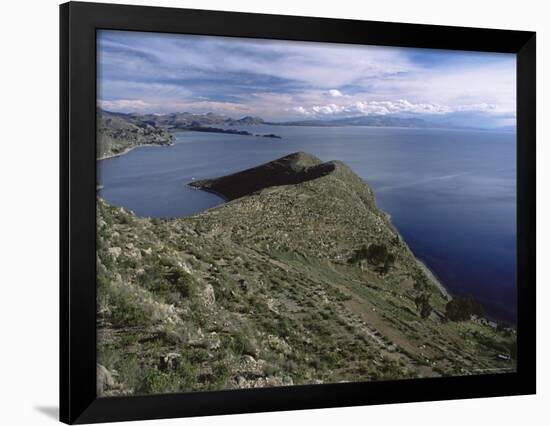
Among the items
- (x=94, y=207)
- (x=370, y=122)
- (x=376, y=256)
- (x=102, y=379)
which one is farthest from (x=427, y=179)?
(x=102, y=379)

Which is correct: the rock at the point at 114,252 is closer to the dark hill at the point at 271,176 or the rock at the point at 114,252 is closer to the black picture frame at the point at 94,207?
the black picture frame at the point at 94,207

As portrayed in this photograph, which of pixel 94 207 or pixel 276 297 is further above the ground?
pixel 94 207

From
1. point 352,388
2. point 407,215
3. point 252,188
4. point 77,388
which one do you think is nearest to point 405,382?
point 352,388

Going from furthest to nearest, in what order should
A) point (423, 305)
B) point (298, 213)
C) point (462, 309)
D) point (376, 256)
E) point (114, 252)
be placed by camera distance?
point (462, 309) < point (423, 305) < point (376, 256) < point (298, 213) < point (114, 252)

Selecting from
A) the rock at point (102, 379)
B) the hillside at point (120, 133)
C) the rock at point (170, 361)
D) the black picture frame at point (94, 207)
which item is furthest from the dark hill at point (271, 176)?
the rock at point (102, 379)

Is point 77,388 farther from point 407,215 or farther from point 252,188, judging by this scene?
point 407,215

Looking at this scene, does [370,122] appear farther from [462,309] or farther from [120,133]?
[120,133]

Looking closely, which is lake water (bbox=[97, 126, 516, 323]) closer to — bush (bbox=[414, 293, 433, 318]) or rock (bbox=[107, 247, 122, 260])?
bush (bbox=[414, 293, 433, 318])
